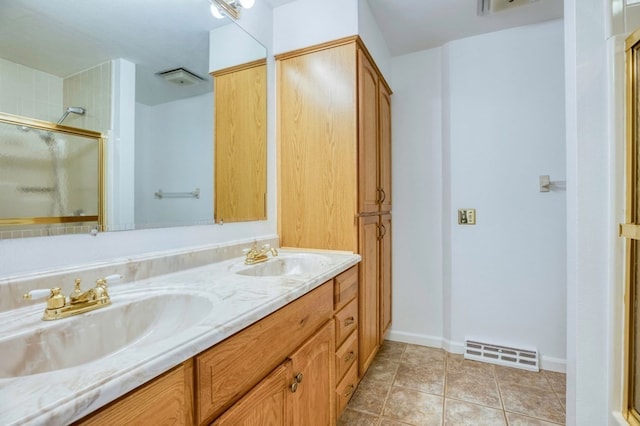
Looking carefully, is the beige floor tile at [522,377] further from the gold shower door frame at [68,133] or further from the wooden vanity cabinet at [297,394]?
the gold shower door frame at [68,133]

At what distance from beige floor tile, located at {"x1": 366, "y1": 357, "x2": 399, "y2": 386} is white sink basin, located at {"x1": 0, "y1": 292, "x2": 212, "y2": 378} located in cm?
149

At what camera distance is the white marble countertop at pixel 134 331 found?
0.40 m

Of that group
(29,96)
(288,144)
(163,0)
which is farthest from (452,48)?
(29,96)

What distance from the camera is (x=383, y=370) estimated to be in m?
1.96

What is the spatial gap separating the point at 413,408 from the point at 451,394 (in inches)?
11.3

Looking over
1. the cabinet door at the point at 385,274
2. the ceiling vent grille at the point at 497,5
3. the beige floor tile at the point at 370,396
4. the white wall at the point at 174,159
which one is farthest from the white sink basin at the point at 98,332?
the ceiling vent grille at the point at 497,5

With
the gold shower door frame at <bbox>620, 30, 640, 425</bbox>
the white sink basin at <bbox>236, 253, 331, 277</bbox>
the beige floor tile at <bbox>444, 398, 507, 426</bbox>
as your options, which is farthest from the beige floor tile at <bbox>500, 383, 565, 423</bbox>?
the white sink basin at <bbox>236, 253, 331, 277</bbox>

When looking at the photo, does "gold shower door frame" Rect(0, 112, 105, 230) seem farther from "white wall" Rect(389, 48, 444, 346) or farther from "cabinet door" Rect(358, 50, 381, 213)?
"white wall" Rect(389, 48, 444, 346)

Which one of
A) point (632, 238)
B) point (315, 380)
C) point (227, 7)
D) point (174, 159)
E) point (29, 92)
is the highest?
point (227, 7)

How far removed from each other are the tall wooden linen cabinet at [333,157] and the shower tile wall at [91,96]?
38.1 inches

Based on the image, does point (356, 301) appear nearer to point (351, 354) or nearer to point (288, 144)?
point (351, 354)

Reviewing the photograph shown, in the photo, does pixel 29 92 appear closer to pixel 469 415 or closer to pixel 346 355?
pixel 346 355

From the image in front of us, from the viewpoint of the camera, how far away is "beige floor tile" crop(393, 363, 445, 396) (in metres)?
1.75

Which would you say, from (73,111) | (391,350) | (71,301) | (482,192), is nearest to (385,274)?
(391,350)
